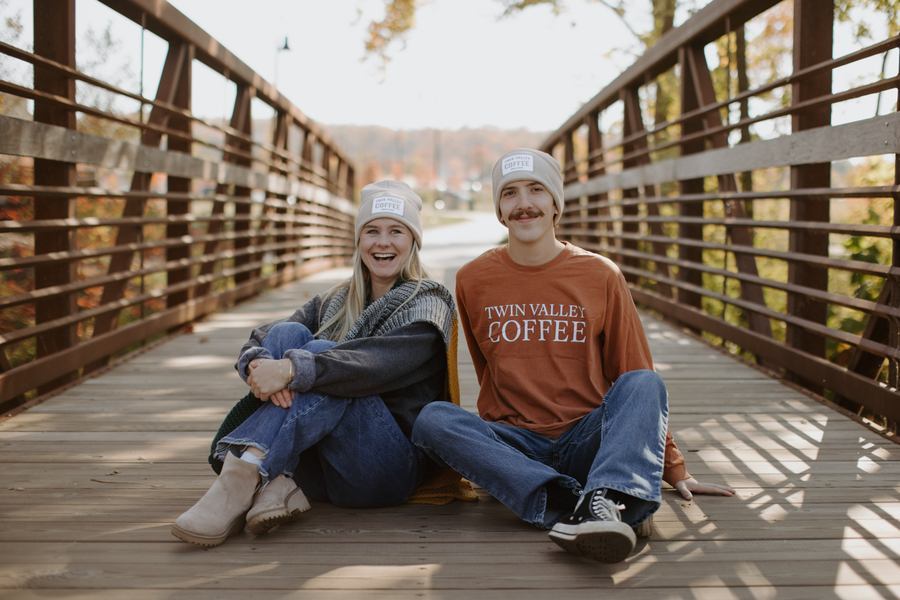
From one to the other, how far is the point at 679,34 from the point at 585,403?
3856 mm

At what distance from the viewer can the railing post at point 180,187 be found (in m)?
4.91

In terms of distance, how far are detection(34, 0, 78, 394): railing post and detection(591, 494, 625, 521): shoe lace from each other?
2.71 m

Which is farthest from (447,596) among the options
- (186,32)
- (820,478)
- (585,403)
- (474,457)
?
(186,32)

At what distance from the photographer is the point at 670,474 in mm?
2162

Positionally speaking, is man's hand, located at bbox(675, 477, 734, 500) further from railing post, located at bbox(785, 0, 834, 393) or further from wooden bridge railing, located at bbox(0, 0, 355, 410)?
wooden bridge railing, located at bbox(0, 0, 355, 410)

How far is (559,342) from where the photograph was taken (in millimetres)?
2225

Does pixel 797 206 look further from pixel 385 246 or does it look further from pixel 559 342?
pixel 385 246

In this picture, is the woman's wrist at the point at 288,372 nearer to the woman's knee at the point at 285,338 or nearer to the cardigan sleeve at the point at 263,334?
the cardigan sleeve at the point at 263,334

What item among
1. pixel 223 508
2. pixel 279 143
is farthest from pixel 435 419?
pixel 279 143

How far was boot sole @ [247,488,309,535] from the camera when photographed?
1.90 meters

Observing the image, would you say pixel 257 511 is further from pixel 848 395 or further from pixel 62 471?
pixel 848 395

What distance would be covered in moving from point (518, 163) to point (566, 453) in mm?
929

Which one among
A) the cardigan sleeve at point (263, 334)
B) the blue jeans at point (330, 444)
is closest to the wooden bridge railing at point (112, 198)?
the cardigan sleeve at point (263, 334)

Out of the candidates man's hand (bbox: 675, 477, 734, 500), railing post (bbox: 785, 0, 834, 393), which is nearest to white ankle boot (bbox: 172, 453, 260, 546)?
man's hand (bbox: 675, 477, 734, 500)
